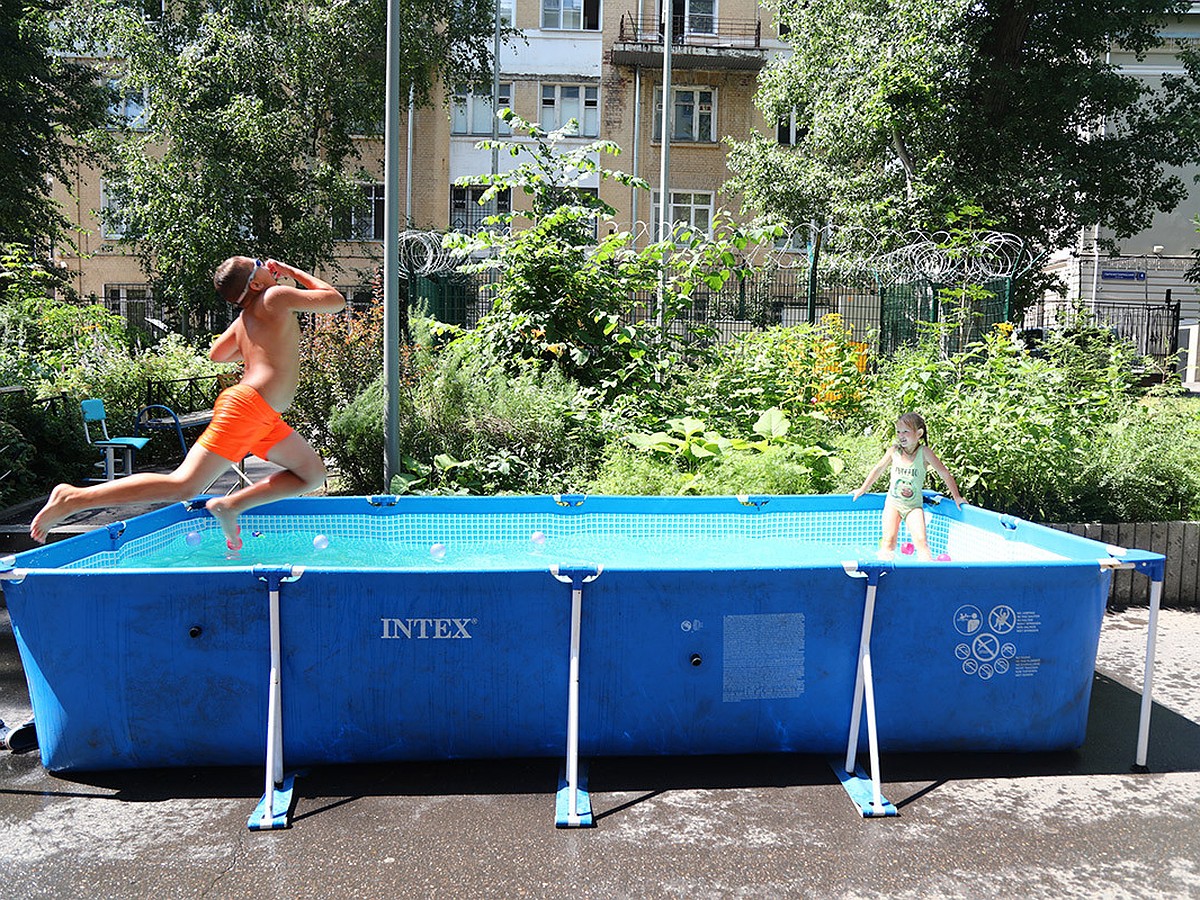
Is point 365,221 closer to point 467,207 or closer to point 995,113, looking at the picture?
point 467,207

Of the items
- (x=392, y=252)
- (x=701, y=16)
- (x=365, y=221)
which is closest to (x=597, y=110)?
(x=701, y=16)

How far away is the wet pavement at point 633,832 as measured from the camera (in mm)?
3701

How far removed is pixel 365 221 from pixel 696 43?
1279 cm

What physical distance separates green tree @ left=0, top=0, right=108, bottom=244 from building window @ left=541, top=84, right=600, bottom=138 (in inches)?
613

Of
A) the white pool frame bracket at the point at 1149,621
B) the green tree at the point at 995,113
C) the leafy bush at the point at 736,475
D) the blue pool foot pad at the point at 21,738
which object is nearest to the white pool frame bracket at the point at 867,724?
the white pool frame bracket at the point at 1149,621

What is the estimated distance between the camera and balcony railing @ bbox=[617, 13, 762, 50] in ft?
109

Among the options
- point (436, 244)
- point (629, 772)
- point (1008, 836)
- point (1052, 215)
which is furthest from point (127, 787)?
point (1052, 215)

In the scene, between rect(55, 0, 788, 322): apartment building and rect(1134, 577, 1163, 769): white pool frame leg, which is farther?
rect(55, 0, 788, 322): apartment building

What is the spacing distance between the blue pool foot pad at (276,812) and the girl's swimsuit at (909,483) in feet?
15.0

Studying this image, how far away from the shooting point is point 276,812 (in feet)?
13.7

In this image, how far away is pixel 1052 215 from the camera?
21375 mm

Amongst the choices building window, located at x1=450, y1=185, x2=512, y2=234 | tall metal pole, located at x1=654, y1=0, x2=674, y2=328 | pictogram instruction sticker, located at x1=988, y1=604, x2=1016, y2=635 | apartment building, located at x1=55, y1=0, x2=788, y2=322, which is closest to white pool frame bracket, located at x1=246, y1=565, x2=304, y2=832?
pictogram instruction sticker, located at x1=988, y1=604, x2=1016, y2=635

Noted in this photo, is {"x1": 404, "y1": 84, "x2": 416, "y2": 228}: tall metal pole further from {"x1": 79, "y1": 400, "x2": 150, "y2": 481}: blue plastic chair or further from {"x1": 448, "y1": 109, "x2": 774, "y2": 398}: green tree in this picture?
{"x1": 79, "y1": 400, "x2": 150, "y2": 481}: blue plastic chair

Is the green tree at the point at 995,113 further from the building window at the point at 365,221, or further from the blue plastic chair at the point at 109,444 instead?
the blue plastic chair at the point at 109,444
